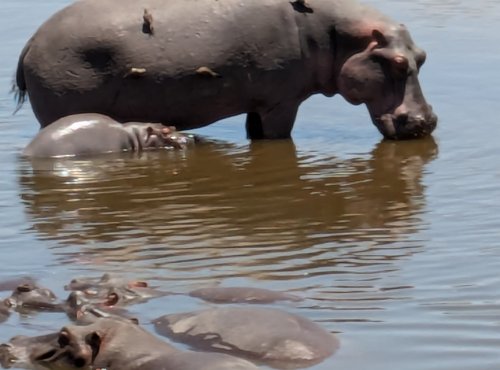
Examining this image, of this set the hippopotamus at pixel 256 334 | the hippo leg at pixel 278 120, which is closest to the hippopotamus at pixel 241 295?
the hippopotamus at pixel 256 334

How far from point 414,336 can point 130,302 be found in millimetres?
1220

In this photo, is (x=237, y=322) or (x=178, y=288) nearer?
(x=237, y=322)

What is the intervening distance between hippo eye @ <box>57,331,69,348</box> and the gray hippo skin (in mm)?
4801

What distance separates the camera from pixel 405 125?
10391 millimetres

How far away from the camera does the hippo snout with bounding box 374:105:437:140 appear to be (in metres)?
10.4

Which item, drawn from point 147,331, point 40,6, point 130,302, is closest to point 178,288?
point 130,302

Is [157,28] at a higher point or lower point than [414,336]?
higher

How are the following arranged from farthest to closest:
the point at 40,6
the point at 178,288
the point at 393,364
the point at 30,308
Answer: the point at 40,6, the point at 178,288, the point at 30,308, the point at 393,364

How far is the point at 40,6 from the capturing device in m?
16.0

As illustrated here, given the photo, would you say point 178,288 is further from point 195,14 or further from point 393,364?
point 195,14

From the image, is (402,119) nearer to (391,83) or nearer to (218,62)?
(391,83)

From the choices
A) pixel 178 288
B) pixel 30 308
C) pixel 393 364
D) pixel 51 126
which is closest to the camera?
pixel 393 364

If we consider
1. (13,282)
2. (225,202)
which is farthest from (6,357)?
(225,202)

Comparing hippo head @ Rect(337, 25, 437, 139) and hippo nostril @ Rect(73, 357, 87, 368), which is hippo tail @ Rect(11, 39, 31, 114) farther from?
hippo nostril @ Rect(73, 357, 87, 368)
